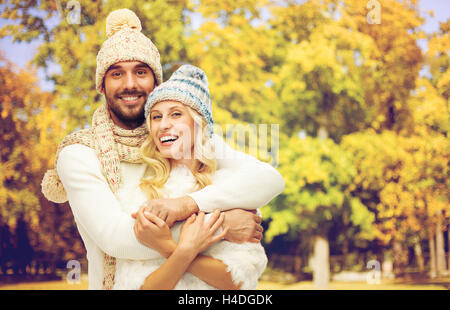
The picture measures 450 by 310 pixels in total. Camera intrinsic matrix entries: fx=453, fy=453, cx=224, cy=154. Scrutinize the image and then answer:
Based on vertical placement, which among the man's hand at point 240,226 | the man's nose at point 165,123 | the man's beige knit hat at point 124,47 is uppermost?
the man's beige knit hat at point 124,47

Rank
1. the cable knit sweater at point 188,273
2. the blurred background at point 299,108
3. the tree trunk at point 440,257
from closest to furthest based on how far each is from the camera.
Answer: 1. the cable knit sweater at point 188,273
2. the blurred background at point 299,108
3. the tree trunk at point 440,257

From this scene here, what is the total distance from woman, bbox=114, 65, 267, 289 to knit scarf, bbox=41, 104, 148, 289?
0.08 m

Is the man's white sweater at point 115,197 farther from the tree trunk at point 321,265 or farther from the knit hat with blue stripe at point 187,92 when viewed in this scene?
the tree trunk at point 321,265

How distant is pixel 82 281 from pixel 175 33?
5.78m

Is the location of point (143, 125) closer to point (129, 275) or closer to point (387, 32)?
point (129, 275)

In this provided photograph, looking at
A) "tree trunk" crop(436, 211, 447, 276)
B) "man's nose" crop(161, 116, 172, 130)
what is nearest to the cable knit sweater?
"man's nose" crop(161, 116, 172, 130)

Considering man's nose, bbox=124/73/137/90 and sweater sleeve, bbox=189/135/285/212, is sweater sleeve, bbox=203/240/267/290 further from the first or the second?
man's nose, bbox=124/73/137/90

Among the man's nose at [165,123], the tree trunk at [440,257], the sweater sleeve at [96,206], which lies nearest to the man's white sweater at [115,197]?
the sweater sleeve at [96,206]

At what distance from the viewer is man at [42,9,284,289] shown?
1996 millimetres

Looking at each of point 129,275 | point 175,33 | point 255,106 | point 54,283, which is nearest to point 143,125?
point 129,275

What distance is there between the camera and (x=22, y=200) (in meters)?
9.11

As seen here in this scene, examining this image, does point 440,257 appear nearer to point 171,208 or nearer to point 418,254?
point 418,254

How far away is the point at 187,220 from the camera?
1995 millimetres

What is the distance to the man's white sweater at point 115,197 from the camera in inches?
77.9
